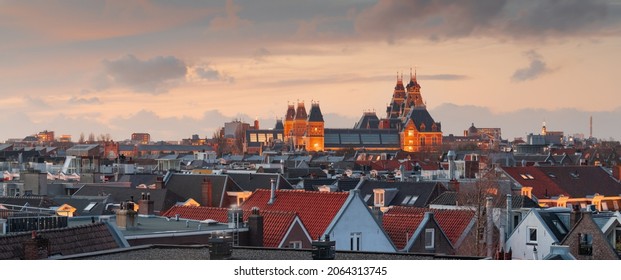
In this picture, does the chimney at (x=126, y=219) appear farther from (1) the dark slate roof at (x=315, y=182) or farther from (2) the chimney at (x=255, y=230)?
(1) the dark slate roof at (x=315, y=182)

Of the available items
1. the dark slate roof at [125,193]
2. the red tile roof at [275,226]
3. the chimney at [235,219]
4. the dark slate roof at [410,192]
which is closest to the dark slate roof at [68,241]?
the chimney at [235,219]

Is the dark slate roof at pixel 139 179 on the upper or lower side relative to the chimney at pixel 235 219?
upper

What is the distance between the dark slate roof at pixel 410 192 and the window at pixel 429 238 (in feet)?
47.9

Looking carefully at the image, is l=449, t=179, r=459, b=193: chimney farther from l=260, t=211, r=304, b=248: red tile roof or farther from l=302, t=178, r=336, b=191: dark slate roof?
l=260, t=211, r=304, b=248: red tile roof

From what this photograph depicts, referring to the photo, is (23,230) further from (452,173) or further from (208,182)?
(452,173)

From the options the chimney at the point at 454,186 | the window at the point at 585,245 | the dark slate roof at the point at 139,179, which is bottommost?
the window at the point at 585,245

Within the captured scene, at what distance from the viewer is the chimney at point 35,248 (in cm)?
1473

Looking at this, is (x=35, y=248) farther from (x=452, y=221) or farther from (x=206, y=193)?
(x=206, y=193)

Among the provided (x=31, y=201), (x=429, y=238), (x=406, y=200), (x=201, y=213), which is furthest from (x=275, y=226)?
(x=406, y=200)

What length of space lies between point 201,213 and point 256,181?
64.5 feet

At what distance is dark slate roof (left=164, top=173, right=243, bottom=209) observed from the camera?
4459 centimetres

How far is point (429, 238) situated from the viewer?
92.6 ft
